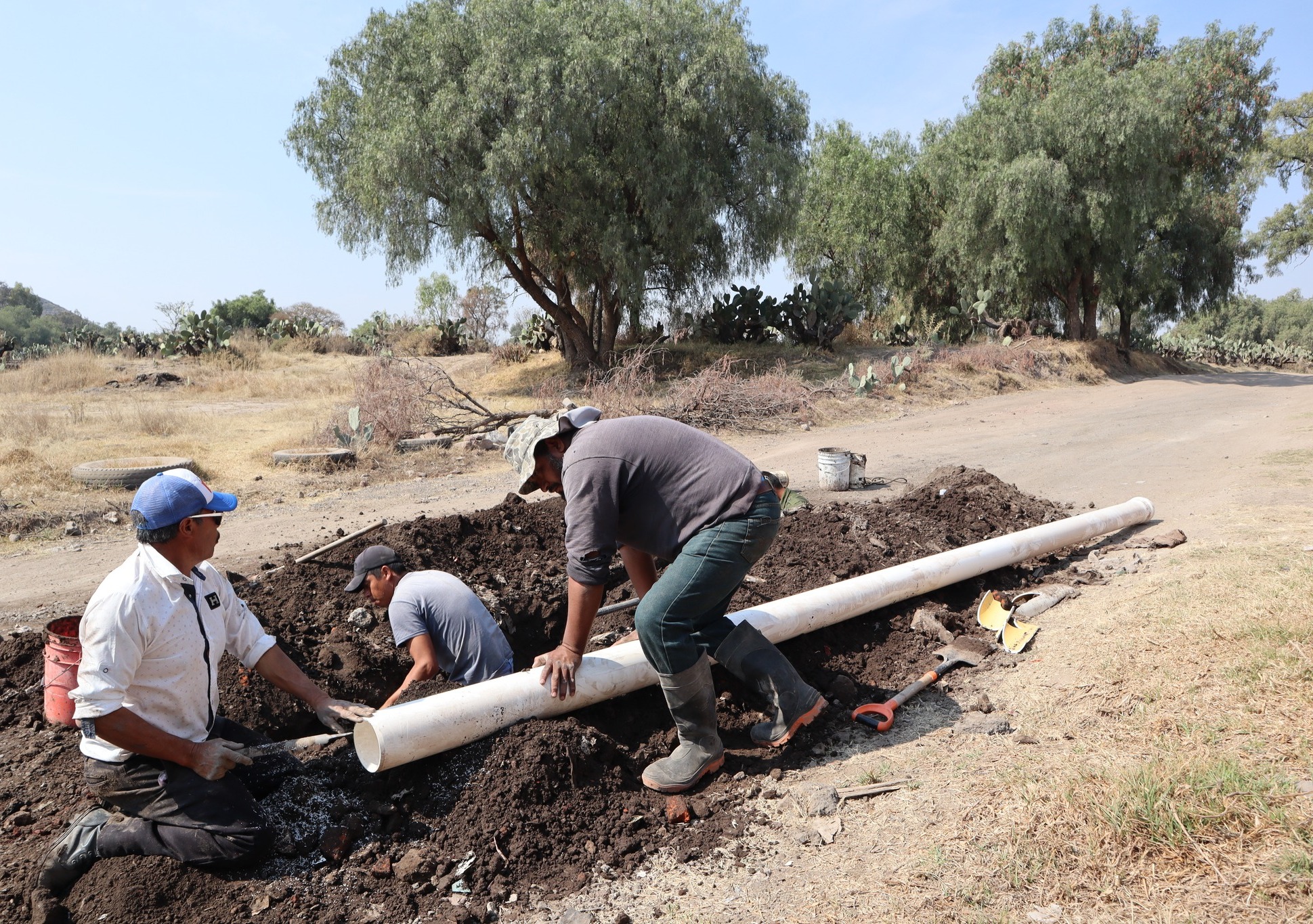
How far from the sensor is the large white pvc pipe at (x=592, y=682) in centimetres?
312

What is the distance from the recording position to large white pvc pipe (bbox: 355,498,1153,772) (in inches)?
123

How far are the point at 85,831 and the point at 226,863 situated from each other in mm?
481

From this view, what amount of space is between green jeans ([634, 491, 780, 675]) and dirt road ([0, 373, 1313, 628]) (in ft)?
14.2

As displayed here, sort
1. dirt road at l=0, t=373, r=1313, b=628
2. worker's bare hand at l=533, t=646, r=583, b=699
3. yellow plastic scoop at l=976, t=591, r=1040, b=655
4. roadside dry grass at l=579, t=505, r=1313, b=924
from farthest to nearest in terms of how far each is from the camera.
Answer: dirt road at l=0, t=373, r=1313, b=628 → yellow plastic scoop at l=976, t=591, r=1040, b=655 → worker's bare hand at l=533, t=646, r=583, b=699 → roadside dry grass at l=579, t=505, r=1313, b=924

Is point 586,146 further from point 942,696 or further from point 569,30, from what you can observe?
point 942,696

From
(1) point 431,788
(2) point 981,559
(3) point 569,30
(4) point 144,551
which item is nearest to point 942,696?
(2) point 981,559

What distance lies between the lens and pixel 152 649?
2734 mm

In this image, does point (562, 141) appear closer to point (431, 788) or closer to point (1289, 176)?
point (431, 788)

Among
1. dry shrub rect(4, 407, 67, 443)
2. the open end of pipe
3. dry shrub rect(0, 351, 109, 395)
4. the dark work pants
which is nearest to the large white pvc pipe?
the open end of pipe

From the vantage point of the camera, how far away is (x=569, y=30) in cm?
1800

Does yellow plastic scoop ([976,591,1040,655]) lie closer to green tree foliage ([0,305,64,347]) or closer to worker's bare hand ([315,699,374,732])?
worker's bare hand ([315,699,374,732])

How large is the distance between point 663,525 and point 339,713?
1.44 m

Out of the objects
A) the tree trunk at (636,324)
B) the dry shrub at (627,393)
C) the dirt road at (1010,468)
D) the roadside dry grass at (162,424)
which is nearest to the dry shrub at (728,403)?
the dry shrub at (627,393)

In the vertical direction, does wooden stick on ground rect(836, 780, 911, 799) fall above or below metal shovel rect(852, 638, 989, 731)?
below
